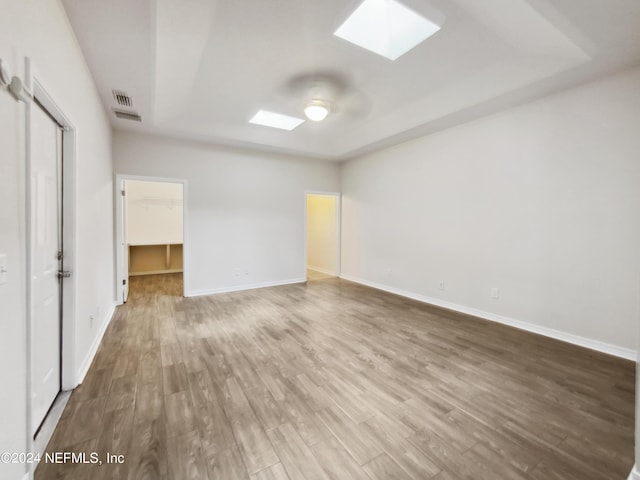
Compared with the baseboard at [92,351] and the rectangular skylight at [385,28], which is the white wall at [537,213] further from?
the baseboard at [92,351]

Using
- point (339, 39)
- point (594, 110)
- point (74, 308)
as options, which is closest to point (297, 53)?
point (339, 39)

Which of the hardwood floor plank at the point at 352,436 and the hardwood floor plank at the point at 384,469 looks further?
the hardwood floor plank at the point at 352,436

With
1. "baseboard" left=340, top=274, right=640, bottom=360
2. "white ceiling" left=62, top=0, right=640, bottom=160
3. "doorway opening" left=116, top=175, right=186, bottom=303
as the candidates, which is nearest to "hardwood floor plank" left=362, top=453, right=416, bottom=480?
"baseboard" left=340, top=274, right=640, bottom=360

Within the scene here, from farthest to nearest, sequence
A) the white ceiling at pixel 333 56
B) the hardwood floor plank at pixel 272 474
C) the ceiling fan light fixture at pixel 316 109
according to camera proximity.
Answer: the ceiling fan light fixture at pixel 316 109, the white ceiling at pixel 333 56, the hardwood floor plank at pixel 272 474

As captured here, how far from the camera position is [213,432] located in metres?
1.69

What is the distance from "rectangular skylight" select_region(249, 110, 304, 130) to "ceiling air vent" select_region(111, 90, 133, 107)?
1.61m

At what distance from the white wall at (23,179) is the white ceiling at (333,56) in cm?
38

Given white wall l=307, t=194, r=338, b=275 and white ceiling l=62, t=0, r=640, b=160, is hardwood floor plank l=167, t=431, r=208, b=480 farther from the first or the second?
white wall l=307, t=194, r=338, b=275

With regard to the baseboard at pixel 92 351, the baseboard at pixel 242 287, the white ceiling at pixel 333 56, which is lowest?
the baseboard at pixel 92 351

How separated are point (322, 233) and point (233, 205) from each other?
2732 mm

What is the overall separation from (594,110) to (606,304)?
80.3 inches

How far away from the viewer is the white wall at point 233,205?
15.0ft

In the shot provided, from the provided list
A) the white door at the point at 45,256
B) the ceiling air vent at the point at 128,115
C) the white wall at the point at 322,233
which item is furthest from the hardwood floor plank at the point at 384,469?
the white wall at the point at 322,233

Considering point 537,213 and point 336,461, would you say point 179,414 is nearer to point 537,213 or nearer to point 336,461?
point 336,461
